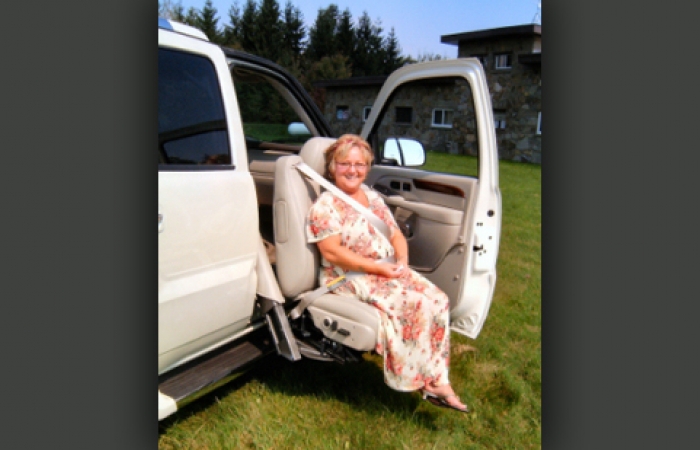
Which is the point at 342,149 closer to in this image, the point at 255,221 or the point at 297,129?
the point at 255,221

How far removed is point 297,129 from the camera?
3717 mm

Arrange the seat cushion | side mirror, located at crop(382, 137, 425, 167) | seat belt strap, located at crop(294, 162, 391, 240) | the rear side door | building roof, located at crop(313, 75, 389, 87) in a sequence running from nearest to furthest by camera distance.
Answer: the rear side door
the seat cushion
seat belt strap, located at crop(294, 162, 391, 240)
side mirror, located at crop(382, 137, 425, 167)
building roof, located at crop(313, 75, 389, 87)

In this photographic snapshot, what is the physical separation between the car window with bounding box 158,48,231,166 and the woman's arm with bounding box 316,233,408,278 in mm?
641

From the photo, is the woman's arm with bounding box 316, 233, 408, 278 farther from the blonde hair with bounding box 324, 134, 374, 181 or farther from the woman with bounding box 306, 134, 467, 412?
the blonde hair with bounding box 324, 134, 374, 181

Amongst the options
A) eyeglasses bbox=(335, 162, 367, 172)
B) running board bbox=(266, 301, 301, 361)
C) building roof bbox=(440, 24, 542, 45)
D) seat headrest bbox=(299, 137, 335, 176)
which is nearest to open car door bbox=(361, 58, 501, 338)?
building roof bbox=(440, 24, 542, 45)

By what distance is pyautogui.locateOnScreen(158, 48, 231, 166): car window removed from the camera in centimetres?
213

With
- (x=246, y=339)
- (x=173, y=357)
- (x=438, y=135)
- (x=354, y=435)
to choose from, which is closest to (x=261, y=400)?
(x=246, y=339)

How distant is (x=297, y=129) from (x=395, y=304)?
5.50 feet

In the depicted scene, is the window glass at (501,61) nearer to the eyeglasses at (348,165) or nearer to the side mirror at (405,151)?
the side mirror at (405,151)

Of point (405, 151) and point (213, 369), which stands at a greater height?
A: point (405, 151)

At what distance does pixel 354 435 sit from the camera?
262cm

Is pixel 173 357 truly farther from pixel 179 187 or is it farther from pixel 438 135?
pixel 438 135

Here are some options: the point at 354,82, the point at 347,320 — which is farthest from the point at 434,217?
the point at 354,82
